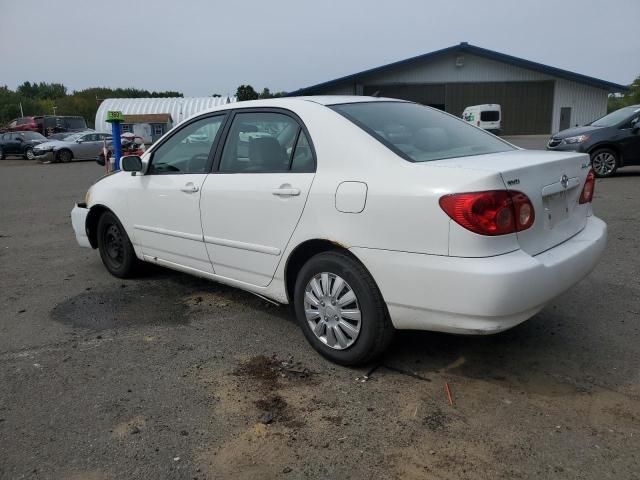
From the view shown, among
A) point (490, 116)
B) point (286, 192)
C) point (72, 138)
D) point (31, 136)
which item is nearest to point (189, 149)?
point (286, 192)

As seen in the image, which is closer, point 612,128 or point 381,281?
point 381,281

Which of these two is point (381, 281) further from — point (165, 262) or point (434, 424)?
point (165, 262)

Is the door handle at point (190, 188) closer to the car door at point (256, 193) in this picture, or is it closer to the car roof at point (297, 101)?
the car door at point (256, 193)

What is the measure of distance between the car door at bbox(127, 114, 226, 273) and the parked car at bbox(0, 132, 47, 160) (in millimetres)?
26539

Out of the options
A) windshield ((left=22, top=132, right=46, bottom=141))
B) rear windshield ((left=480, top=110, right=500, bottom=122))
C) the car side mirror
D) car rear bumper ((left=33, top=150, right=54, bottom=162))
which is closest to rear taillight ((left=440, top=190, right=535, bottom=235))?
the car side mirror

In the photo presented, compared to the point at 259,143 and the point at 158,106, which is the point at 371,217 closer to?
the point at 259,143

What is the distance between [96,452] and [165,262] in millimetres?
2232

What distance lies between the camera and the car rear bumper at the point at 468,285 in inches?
107

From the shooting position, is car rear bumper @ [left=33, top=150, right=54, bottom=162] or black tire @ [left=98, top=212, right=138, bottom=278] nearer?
black tire @ [left=98, top=212, right=138, bottom=278]

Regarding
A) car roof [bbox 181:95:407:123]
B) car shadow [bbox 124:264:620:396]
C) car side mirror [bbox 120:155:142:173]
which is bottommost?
car shadow [bbox 124:264:620:396]

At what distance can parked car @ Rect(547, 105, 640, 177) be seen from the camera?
39.8 feet

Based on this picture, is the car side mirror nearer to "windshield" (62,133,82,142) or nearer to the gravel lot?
the gravel lot

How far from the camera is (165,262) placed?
4707mm

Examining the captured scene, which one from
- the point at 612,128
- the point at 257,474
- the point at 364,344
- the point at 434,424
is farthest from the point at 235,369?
the point at 612,128
